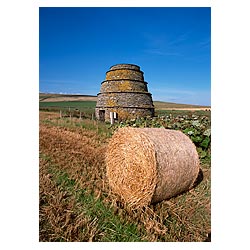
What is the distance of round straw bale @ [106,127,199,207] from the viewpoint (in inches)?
81.4

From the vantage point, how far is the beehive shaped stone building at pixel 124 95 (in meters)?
6.18

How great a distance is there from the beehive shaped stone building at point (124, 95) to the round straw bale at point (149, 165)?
3.65 meters

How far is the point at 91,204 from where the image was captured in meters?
2.12

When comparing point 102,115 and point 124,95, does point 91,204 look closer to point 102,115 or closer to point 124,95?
point 102,115

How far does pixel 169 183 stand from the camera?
2168 millimetres

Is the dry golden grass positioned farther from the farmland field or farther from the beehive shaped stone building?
the beehive shaped stone building

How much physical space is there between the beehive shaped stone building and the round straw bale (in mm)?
3655

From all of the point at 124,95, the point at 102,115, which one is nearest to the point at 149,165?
→ the point at 102,115

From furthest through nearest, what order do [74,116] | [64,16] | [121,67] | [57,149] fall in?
[121,67] < [74,116] < [57,149] < [64,16]

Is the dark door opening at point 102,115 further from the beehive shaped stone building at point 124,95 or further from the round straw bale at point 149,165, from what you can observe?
the round straw bale at point 149,165
